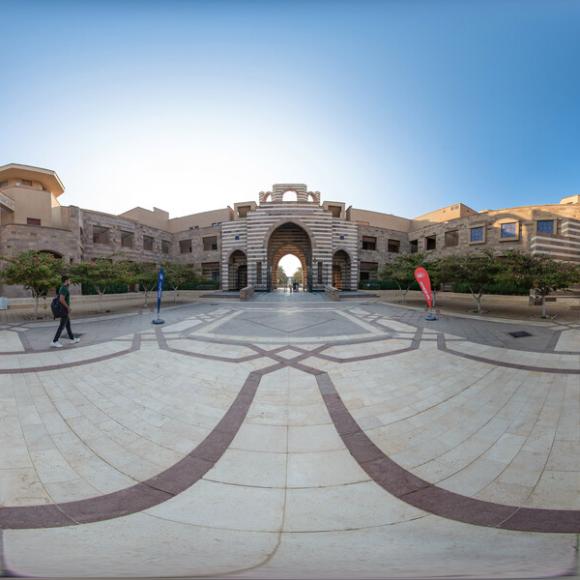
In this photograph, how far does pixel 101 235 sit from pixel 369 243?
95.5 feet

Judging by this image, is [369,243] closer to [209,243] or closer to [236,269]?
[236,269]

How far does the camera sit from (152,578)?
1.81 m

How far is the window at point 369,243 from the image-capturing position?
30.7m

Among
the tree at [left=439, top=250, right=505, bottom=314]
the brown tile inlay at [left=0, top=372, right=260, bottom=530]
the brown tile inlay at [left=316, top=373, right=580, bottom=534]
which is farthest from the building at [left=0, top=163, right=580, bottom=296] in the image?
the brown tile inlay at [left=316, top=373, right=580, bottom=534]

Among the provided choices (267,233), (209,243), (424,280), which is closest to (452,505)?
(424,280)

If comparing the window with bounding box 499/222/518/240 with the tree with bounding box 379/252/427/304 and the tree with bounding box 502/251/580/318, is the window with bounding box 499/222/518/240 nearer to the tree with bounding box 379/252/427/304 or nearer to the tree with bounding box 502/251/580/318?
the tree with bounding box 379/252/427/304

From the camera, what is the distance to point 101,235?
2491 cm

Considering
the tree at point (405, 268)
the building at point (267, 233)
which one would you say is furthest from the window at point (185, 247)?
the tree at point (405, 268)

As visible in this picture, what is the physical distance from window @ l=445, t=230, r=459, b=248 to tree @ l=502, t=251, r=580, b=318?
1392 centimetres

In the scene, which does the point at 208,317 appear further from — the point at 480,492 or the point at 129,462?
the point at 480,492

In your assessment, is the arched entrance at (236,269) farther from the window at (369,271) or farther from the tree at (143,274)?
the window at (369,271)

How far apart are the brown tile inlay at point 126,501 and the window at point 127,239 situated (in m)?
29.0

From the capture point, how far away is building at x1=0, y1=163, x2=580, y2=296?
2058cm

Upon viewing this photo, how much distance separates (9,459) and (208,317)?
9.32 meters
